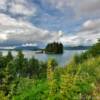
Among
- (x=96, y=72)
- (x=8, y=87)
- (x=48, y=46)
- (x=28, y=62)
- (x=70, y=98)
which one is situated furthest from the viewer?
(x=48, y=46)

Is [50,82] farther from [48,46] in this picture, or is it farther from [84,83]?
[48,46]

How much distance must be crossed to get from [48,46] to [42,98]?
7299 inches

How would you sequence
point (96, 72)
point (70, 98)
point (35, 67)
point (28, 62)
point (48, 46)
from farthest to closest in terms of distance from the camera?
point (48, 46) < point (28, 62) < point (35, 67) < point (96, 72) < point (70, 98)

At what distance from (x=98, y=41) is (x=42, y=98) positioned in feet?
138

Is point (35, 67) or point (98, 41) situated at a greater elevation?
point (98, 41)

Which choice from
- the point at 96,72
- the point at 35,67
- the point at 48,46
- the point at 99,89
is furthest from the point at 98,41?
the point at 48,46

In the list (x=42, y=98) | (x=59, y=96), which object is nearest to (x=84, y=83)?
(x=42, y=98)

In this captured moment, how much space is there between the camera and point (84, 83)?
1159cm

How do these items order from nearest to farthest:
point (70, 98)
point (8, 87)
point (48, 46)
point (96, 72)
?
point (70, 98) → point (8, 87) → point (96, 72) → point (48, 46)

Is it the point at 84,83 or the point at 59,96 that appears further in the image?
the point at 84,83

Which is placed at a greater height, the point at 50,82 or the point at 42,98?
the point at 50,82

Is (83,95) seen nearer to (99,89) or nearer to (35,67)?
(99,89)

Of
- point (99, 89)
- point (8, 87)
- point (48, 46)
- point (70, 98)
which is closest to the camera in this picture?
point (70, 98)

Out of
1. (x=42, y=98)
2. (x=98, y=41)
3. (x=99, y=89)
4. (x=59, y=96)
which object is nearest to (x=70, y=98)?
(x=59, y=96)
